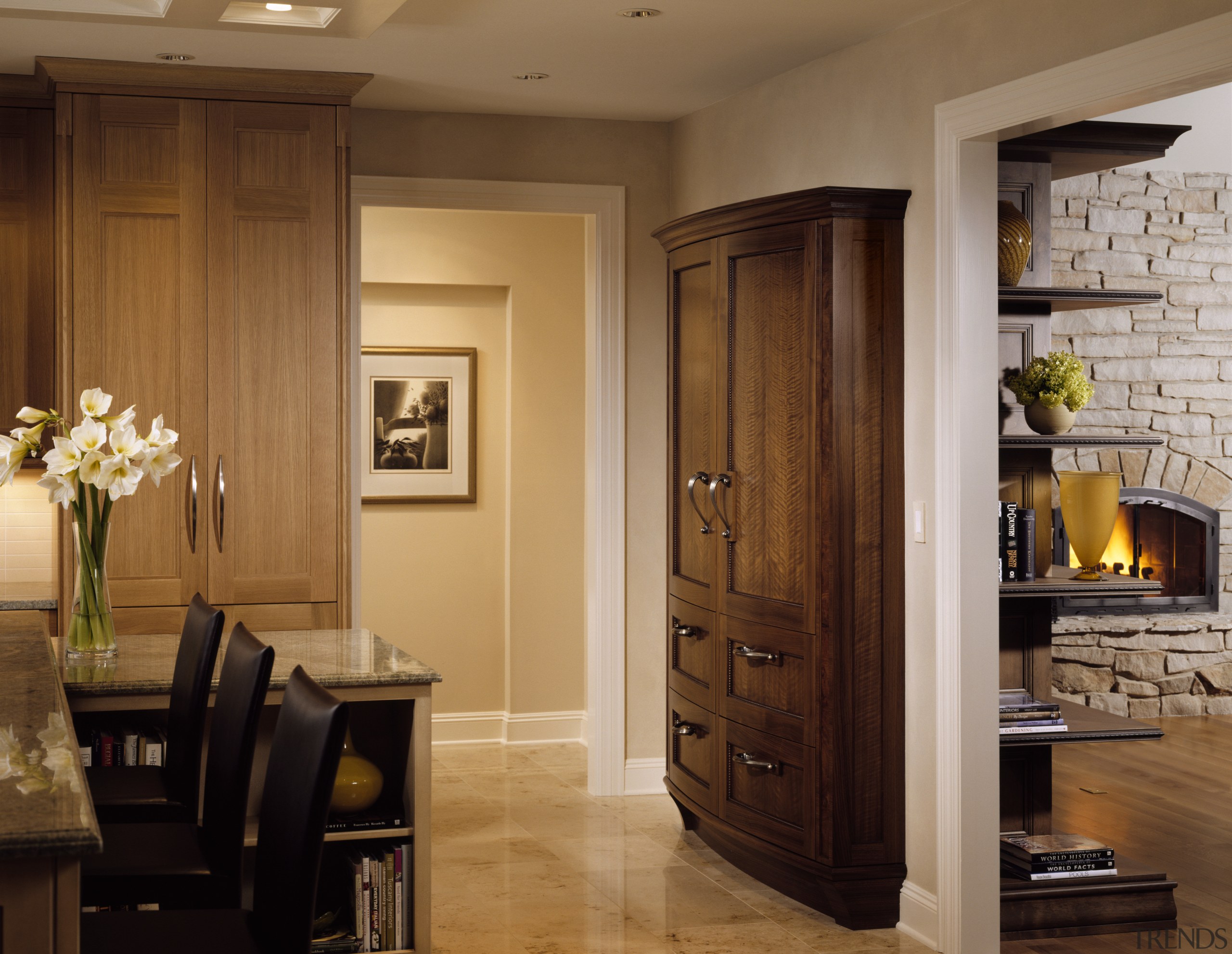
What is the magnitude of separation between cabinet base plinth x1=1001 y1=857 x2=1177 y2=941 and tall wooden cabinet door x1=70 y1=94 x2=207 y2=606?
2791 mm

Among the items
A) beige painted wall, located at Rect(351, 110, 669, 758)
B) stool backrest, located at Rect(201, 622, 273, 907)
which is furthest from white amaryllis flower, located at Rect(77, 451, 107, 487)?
beige painted wall, located at Rect(351, 110, 669, 758)

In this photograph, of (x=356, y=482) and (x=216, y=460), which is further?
(x=356, y=482)

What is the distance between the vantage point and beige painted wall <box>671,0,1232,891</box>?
300 cm

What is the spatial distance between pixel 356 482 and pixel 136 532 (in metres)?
0.83

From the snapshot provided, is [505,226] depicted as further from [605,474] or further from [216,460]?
[216,460]

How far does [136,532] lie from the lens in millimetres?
4145

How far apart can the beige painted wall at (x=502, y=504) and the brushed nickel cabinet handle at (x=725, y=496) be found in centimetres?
193

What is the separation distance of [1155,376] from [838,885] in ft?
13.9

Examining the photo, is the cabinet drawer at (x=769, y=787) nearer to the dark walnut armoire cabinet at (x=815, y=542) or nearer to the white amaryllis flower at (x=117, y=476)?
the dark walnut armoire cabinet at (x=815, y=542)

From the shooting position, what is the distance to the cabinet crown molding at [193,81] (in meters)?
4.06

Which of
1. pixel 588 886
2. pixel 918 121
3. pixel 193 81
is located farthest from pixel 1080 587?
pixel 193 81

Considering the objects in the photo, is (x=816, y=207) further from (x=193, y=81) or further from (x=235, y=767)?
(x=235, y=767)

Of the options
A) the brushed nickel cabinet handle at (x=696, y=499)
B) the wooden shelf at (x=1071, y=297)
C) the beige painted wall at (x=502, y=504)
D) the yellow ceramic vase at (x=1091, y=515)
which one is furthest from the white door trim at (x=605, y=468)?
the yellow ceramic vase at (x=1091, y=515)

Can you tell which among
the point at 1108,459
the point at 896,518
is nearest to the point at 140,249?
the point at 896,518
